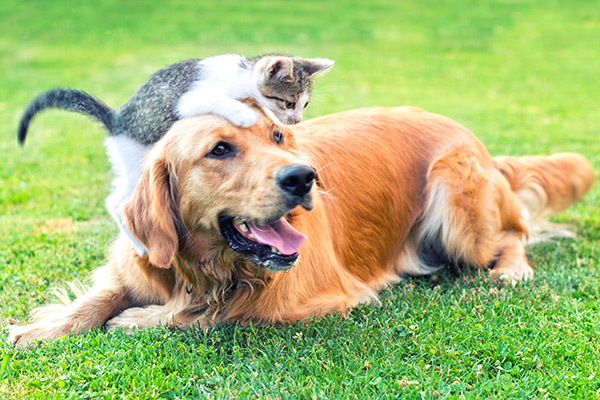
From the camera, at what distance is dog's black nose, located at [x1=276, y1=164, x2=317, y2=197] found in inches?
112

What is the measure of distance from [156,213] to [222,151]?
1.50 feet

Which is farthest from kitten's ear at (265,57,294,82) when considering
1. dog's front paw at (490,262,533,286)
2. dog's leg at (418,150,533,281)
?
dog's front paw at (490,262,533,286)

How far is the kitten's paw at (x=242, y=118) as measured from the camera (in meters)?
3.04

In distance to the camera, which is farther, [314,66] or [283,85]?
[314,66]

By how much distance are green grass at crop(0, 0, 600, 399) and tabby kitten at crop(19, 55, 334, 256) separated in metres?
0.37

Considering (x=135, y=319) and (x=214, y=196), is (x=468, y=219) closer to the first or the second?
(x=214, y=196)

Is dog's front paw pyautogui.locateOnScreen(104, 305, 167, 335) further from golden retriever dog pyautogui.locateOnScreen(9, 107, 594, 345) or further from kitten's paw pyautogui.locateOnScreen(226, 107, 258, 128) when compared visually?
Answer: kitten's paw pyautogui.locateOnScreen(226, 107, 258, 128)

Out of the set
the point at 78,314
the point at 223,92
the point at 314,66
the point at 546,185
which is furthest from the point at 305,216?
the point at 546,185

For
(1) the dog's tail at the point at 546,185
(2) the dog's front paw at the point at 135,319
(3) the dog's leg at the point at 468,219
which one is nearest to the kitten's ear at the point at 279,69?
(3) the dog's leg at the point at 468,219

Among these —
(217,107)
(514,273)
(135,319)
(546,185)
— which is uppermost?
(217,107)

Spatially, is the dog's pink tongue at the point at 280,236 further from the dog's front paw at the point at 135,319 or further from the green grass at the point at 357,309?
the dog's front paw at the point at 135,319

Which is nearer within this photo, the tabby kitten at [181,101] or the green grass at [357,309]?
the green grass at [357,309]

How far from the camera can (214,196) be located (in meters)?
3.04

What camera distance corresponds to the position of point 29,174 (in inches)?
265
